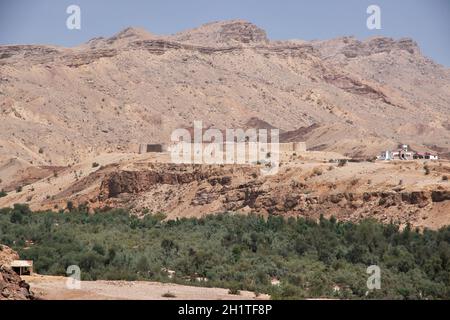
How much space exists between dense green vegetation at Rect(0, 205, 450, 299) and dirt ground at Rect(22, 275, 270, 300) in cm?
117

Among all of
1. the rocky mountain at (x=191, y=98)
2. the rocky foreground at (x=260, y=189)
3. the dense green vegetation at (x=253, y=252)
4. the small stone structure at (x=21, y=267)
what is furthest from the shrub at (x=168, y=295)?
the rocky mountain at (x=191, y=98)

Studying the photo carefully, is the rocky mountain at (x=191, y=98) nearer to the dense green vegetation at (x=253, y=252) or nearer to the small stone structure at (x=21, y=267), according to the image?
the dense green vegetation at (x=253, y=252)

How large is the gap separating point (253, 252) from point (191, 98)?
6238 centimetres

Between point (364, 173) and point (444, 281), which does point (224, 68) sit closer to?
point (364, 173)

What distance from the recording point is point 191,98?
329ft

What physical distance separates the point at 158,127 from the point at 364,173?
141 feet

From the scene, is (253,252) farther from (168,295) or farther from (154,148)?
(154,148)

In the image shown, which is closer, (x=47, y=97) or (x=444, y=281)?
(x=444, y=281)

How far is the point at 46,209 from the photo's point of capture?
187 ft

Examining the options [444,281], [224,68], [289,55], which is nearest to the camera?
[444,281]

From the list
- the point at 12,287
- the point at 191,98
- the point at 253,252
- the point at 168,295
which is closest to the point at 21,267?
the point at 168,295

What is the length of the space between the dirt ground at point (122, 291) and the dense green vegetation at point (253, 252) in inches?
46.0
